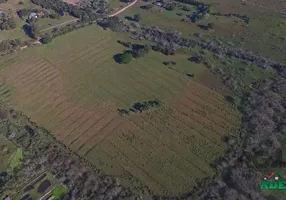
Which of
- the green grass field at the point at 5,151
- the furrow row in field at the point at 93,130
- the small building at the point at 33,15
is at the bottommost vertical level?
the green grass field at the point at 5,151

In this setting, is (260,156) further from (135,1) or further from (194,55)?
(135,1)

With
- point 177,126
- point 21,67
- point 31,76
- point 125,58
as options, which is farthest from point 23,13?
point 177,126

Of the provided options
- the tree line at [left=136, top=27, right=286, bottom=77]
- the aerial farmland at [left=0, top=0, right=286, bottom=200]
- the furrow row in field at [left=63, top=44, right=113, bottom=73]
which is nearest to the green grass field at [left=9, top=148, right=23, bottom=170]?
the aerial farmland at [left=0, top=0, right=286, bottom=200]

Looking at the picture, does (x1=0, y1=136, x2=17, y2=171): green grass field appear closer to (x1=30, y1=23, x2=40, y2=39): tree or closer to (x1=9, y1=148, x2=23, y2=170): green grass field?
(x1=9, y1=148, x2=23, y2=170): green grass field

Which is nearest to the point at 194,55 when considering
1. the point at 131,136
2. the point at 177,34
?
the point at 177,34

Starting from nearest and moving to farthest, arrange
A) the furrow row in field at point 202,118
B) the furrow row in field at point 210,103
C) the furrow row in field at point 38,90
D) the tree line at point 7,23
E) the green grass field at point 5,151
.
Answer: the green grass field at point 5,151, the furrow row in field at point 202,118, the furrow row in field at point 210,103, the furrow row in field at point 38,90, the tree line at point 7,23

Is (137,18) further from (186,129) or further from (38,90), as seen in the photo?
(186,129)

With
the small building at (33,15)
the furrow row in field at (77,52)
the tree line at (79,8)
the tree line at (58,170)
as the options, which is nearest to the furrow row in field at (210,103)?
the tree line at (58,170)

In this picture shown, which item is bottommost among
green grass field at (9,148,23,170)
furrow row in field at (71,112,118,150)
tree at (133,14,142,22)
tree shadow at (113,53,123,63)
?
green grass field at (9,148,23,170)

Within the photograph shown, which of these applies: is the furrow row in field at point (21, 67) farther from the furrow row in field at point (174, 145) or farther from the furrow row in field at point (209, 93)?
the furrow row in field at point (209, 93)
